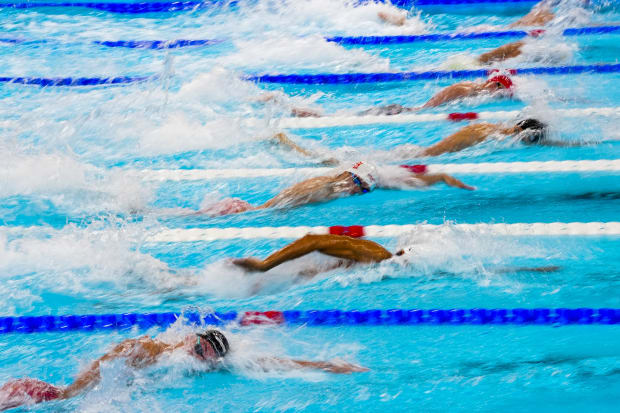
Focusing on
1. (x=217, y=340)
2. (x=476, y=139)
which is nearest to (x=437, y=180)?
(x=476, y=139)

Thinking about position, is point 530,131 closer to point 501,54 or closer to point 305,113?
point 305,113

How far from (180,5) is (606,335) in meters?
5.22

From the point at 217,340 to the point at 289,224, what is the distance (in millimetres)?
1000

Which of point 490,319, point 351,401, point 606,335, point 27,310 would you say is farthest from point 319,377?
point 27,310

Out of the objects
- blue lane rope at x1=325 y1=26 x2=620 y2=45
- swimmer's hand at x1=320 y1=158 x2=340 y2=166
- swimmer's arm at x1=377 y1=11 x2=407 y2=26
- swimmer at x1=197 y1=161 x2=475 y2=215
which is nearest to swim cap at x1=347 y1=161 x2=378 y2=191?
swimmer at x1=197 y1=161 x2=475 y2=215

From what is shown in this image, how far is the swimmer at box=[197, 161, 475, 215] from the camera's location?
360 centimetres

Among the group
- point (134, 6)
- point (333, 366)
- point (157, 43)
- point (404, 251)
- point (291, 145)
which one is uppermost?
point (134, 6)

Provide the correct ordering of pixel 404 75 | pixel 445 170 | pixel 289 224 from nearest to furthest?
pixel 289 224, pixel 445 170, pixel 404 75

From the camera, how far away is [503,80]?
4691 millimetres

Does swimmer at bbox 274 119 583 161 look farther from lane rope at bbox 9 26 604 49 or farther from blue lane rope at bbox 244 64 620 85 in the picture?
lane rope at bbox 9 26 604 49

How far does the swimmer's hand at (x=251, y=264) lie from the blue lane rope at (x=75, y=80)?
8.44 ft

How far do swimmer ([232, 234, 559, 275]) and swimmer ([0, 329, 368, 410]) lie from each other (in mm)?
485

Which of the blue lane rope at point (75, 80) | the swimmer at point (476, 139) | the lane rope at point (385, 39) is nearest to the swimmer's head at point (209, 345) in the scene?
the swimmer at point (476, 139)

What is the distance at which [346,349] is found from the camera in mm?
2629
